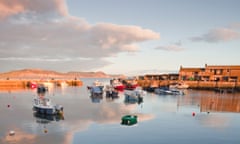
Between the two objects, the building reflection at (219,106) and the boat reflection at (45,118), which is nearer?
the boat reflection at (45,118)

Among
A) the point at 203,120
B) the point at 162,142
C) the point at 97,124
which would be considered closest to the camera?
the point at 162,142

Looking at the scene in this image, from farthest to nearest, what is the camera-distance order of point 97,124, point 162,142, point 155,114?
point 155,114 → point 97,124 → point 162,142

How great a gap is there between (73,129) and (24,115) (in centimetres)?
1603

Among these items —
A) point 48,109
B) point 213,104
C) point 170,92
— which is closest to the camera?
point 48,109

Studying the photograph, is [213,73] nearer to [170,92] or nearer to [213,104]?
[170,92]

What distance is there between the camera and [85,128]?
3716 cm

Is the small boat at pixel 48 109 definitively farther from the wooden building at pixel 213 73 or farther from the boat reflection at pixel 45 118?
the wooden building at pixel 213 73

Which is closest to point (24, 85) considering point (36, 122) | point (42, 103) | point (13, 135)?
point (42, 103)

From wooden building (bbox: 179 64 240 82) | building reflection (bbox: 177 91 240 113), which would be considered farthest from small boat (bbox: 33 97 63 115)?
wooden building (bbox: 179 64 240 82)

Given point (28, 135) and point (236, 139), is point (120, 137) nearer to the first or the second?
point (28, 135)

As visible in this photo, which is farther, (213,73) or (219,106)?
(213,73)

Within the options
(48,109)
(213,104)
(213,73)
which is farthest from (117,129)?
(213,73)

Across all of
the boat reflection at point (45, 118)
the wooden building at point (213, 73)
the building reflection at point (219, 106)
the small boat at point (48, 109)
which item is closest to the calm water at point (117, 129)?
the boat reflection at point (45, 118)

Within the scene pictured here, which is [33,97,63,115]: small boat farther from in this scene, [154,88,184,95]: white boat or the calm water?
[154,88,184,95]: white boat
